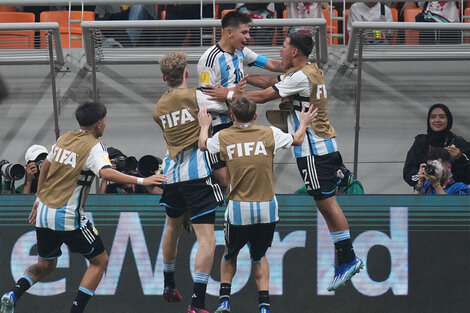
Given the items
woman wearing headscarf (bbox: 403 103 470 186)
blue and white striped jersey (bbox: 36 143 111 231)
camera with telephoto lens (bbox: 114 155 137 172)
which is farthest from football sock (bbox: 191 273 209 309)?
woman wearing headscarf (bbox: 403 103 470 186)

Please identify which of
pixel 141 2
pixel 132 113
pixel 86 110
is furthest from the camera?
pixel 132 113

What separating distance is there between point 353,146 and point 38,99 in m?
4.43

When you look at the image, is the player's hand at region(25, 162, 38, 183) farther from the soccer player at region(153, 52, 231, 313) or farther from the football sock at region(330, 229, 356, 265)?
the football sock at region(330, 229, 356, 265)

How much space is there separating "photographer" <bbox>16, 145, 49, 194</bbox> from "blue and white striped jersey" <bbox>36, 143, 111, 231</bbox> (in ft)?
6.26

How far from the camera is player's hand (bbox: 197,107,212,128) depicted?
29.6 ft

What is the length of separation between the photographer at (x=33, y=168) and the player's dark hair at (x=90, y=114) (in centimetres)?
209

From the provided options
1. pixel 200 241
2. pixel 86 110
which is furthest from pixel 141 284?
pixel 86 110

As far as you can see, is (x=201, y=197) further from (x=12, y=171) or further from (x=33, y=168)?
(x=12, y=171)

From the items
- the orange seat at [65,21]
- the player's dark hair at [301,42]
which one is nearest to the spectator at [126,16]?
the orange seat at [65,21]

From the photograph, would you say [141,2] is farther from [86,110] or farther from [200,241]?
[200,241]

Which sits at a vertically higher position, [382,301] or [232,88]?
[232,88]

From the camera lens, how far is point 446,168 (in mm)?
10797

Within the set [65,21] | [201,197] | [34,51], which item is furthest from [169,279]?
[65,21]

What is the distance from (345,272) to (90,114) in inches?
118
